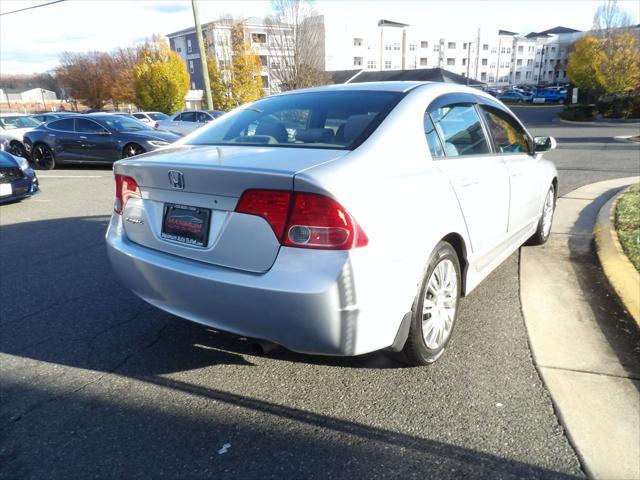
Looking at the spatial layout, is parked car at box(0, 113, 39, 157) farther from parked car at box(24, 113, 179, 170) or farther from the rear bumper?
the rear bumper

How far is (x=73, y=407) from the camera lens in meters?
2.58

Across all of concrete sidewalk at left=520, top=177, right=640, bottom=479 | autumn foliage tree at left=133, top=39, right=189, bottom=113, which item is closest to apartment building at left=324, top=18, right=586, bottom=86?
autumn foliage tree at left=133, top=39, right=189, bottom=113

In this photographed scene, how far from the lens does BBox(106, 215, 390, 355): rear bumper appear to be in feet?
7.05

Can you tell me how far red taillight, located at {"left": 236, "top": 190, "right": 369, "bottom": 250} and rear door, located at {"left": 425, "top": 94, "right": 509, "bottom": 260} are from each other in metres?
A: 0.76

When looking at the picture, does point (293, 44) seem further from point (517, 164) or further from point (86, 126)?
point (517, 164)

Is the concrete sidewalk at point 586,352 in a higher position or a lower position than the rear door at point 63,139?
lower

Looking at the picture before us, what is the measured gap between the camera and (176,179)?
254 cm

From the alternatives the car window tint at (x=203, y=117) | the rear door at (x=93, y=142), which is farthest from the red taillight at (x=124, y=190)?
the car window tint at (x=203, y=117)

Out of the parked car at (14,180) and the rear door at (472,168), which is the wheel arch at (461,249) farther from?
the parked car at (14,180)

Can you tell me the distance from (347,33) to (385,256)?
255 feet

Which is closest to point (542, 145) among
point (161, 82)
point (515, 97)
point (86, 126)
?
point (86, 126)

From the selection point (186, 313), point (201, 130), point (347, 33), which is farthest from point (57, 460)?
point (347, 33)

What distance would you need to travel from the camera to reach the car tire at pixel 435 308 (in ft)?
8.61

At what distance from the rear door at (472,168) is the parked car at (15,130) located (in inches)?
589
